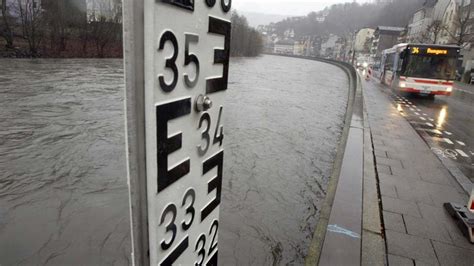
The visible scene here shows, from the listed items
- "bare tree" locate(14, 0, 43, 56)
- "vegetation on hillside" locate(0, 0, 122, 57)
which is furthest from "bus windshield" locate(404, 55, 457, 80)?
"bare tree" locate(14, 0, 43, 56)

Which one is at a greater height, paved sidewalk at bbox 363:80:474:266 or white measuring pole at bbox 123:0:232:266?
white measuring pole at bbox 123:0:232:266

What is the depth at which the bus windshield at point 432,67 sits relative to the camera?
666 inches

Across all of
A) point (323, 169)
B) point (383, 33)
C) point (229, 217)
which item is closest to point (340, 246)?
point (229, 217)

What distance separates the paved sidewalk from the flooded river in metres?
1.11

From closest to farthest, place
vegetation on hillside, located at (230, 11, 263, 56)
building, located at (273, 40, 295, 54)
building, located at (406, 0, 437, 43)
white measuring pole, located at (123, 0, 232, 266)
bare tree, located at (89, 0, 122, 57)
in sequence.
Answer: white measuring pole, located at (123, 0, 232, 266)
bare tree, located at (89, 0, 122, 57)
building, located at (406, 0, 437, 43)
vegetation on hillside, located at (230, 11, 263, 56)
building, located at (273, 40, 295, 54)

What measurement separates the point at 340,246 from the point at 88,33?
39481 millimetres

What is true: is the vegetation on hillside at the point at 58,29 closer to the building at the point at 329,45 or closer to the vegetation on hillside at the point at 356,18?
the vegetation on hillside at the point at 356,18

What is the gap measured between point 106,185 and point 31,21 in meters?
33.3

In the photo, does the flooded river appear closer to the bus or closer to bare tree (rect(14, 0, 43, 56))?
the bus

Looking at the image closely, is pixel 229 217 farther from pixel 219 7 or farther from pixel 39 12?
pixel 39 12

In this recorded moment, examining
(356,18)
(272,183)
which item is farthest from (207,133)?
(356,18)

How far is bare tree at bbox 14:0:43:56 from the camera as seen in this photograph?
102 feet

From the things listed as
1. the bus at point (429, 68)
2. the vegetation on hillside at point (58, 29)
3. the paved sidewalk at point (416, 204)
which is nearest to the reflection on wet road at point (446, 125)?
the paved sidewalk at point (416, 204)

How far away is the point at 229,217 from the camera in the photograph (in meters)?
5.01
